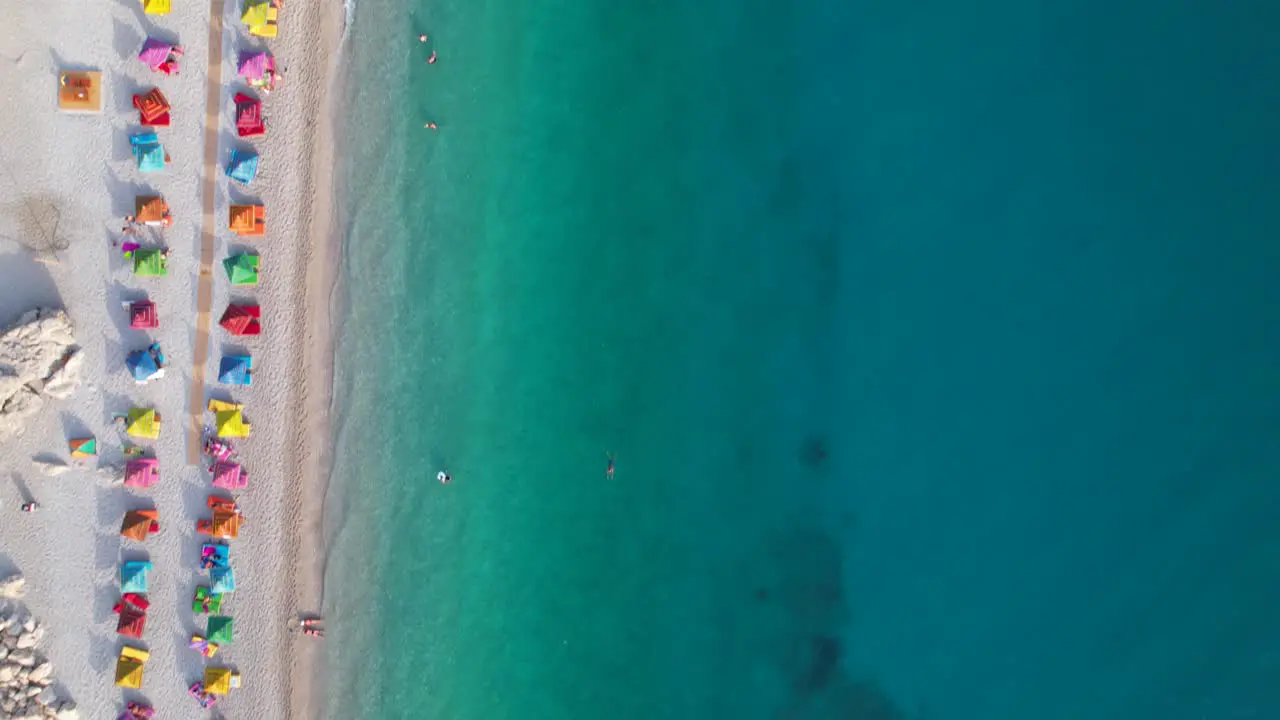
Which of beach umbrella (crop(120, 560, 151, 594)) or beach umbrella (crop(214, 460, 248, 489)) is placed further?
beach umbrella (crop(214, 460, 248, 489))

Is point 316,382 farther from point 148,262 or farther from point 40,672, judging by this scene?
point 40,672

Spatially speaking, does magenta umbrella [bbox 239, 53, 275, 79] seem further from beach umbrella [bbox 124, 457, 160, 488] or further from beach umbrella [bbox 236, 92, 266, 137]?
beach umbrella [bbox 124, 457, 160, 488]

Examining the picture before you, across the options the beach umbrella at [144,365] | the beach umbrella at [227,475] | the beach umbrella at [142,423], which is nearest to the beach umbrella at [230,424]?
the beach umbrella at [227,475]

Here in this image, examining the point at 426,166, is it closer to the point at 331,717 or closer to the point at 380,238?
the point at 380,238

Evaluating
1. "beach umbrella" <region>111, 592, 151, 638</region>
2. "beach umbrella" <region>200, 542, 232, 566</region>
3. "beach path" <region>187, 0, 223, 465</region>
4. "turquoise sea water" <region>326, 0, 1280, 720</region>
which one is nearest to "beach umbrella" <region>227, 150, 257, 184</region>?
"beach path" <region>187, 0, 223, 465</region>

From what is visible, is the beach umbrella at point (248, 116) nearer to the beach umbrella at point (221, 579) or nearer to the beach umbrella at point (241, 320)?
the beach umbrella at point (241, 320)

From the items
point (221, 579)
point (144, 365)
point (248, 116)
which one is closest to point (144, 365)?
point (144, 365)
